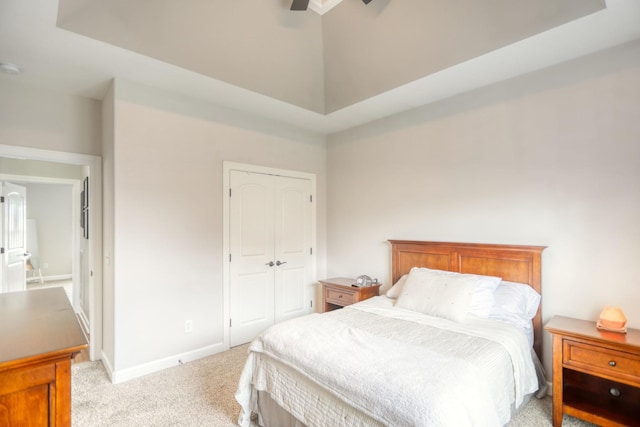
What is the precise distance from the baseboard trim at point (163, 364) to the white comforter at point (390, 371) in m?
1.28

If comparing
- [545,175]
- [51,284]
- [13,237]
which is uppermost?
[545,175]

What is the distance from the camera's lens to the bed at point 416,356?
1482 mm

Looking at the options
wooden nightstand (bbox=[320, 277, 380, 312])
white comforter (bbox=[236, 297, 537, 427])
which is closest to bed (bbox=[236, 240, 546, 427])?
white comforter (bbox=[236, 297, 537, 427])

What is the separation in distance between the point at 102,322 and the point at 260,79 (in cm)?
287

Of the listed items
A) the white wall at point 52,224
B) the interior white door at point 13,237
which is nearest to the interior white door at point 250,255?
the interior white door at point 13,237

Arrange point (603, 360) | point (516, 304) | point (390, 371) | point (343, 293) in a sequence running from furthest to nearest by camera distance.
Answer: point (343, 293) < point (516, 304) < point (603, 360) < point (390, 371)

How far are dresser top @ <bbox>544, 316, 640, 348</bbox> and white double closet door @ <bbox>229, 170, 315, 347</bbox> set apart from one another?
2.72 metres

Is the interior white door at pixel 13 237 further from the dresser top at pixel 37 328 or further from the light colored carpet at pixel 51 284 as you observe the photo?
the dresser top at pixel 37 328

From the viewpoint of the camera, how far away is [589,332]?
82.4 inches

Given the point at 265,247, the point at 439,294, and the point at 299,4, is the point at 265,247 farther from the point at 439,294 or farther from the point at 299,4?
the point at 299,4

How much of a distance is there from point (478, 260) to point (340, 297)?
1538mm

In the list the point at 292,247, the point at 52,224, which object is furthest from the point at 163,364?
the point at 52,224

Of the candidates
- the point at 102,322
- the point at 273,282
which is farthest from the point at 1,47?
the point at 273,282

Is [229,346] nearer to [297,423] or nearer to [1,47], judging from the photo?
[297,423]
